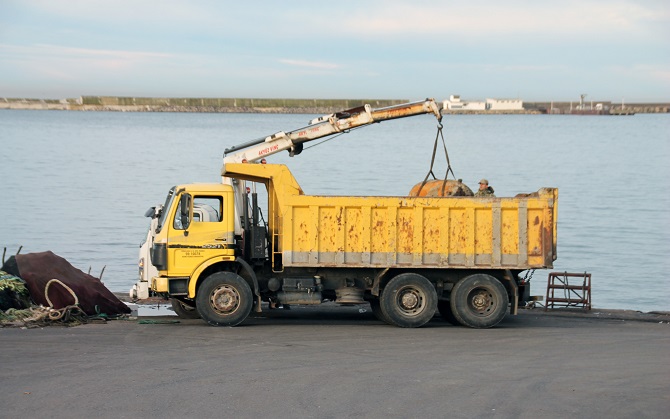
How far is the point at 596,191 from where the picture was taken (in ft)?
194

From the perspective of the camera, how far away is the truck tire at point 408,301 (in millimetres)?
18359

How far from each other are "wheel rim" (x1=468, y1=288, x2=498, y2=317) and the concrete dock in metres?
0.44

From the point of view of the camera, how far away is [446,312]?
63.8ft

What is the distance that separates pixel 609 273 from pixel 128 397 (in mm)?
22371

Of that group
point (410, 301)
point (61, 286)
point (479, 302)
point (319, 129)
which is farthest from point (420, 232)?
point (61, 286)

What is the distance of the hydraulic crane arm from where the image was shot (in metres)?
19.9

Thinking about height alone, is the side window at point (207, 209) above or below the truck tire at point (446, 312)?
above

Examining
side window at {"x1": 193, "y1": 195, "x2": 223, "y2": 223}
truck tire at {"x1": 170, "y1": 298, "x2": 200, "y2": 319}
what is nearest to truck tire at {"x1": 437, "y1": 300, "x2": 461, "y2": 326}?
side window at {"x1": 193, "y1": 195, "x2": 223, "y2": 223}

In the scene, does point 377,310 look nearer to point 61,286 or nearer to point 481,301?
point 481,301

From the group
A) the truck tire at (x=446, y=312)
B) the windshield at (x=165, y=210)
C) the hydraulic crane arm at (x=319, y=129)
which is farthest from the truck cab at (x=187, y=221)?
the truck tire at (x=446, y=312)

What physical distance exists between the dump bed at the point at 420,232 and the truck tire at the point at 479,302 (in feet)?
1.09

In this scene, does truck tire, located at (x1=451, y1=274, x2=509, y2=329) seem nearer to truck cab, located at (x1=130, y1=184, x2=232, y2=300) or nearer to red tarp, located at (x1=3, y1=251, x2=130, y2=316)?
truck cab, located at (x1=130, y1=184, x2=232, y2=300)

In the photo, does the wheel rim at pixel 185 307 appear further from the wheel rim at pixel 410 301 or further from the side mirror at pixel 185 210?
the wheel rim at pixel 410 301

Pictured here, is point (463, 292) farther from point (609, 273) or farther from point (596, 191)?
point (596, 191)
